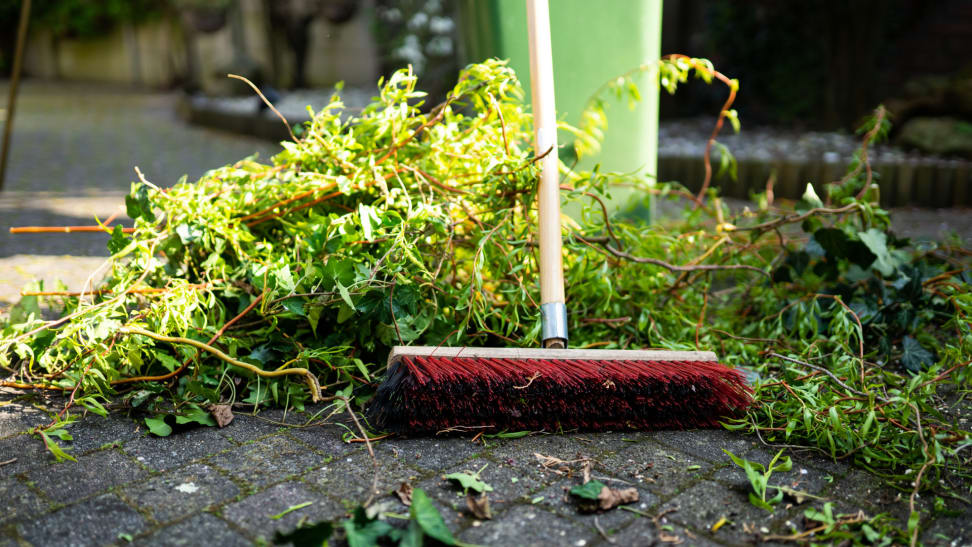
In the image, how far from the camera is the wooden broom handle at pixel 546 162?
2.05m

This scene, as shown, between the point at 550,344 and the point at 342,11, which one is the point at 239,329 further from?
the point at 342,11

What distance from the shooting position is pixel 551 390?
1.75 meters

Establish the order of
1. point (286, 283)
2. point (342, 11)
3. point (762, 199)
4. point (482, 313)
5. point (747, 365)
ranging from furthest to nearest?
point (342, 11), point (762, 199), point (747, 365), point (482, 313), point (286, 283)

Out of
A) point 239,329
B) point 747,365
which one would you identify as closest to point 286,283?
point 239,329

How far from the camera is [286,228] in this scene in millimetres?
2291

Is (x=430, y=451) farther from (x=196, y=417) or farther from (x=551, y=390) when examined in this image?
(x=196, y=417)

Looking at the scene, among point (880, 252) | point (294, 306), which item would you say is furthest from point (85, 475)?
point (880, 252)

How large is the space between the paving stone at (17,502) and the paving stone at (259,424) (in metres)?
0.40

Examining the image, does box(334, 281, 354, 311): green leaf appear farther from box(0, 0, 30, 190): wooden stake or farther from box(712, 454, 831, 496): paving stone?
box(0, 0, 30, 190): wooden stake

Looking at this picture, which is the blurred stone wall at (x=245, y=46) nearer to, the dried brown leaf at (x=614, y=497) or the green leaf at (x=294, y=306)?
the green leaf at (x=294, y=306)

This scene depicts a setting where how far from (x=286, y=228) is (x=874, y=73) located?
541 cm

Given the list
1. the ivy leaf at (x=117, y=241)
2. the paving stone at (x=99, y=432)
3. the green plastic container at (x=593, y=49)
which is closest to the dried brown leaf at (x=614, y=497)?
the paving stone at (x=99, y=432)

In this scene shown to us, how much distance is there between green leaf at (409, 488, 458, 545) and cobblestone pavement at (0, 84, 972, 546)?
0.07 meters

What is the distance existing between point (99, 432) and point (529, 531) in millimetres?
1003
